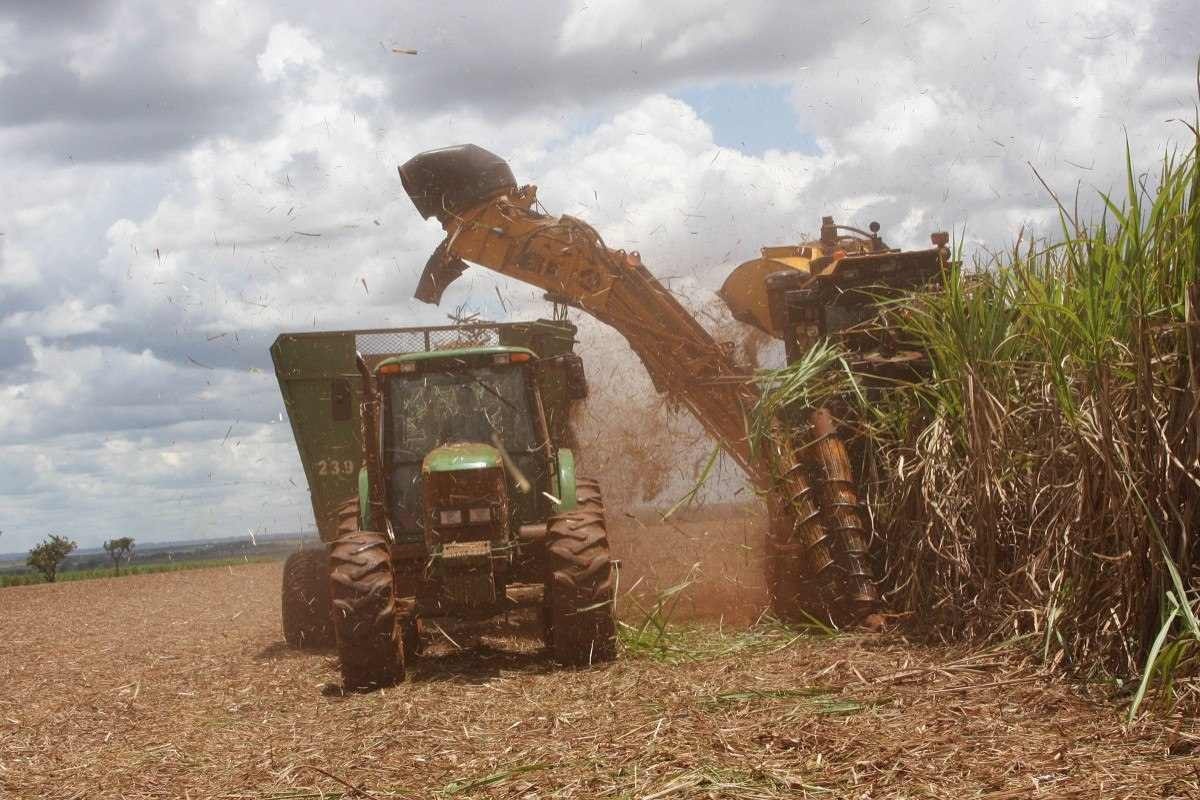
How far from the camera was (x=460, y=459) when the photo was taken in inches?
307

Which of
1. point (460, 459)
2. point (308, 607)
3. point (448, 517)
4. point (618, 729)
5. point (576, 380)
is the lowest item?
point (618, 729)

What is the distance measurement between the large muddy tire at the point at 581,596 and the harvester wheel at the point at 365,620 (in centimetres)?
98

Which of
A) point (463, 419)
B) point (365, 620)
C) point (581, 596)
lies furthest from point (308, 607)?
point (581, 596)

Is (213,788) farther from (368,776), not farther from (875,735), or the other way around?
(875,735)

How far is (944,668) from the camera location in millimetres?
5629

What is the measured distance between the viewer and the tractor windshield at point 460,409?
843cm

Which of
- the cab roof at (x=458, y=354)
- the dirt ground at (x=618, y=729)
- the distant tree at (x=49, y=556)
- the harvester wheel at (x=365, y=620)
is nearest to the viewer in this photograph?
the dirt ground at (x=618, y=729)

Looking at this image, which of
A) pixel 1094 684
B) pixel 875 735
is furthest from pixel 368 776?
pixel 1094 684

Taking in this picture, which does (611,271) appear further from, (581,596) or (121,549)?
(121,549)

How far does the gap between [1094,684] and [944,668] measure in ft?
2.37

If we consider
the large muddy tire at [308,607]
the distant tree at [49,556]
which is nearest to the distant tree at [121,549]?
the distant tree at [49,556]

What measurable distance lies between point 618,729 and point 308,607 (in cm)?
529

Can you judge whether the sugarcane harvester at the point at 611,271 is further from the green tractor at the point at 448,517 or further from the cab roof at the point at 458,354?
the cab roof at the point at 458,354

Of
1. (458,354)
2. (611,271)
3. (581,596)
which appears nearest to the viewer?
(581,596)
